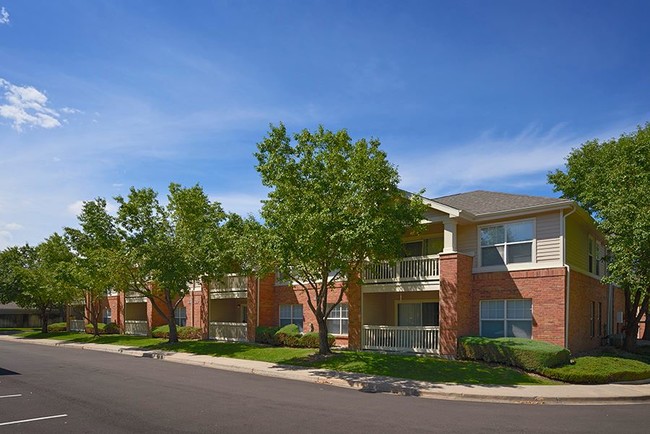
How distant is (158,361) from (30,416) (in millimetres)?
14069

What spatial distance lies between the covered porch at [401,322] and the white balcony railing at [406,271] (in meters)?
1.29

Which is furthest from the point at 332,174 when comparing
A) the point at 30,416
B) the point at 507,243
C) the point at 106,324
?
the point at 106,324

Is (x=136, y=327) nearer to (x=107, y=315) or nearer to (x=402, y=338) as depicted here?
(x=107, y=315)

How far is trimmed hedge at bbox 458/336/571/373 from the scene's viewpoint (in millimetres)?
18547

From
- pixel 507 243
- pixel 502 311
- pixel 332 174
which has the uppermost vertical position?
pixel 332 174

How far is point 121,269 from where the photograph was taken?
105 ft

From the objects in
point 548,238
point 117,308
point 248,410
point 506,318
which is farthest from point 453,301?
point 117,308

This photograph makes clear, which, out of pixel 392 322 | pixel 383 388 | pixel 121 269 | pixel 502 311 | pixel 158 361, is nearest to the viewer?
pixel 383 388

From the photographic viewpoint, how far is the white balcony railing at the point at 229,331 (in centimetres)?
3284

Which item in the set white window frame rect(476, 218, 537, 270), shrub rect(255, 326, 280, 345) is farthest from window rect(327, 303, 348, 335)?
white window frame rect(476, 218, 537, 270)

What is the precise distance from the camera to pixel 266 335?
30.3 m

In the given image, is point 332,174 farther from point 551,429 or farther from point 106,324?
point 106,324

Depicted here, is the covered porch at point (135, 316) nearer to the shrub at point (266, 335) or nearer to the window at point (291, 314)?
the shrub at point (266, 335)

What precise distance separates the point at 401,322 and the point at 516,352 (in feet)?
27.0
